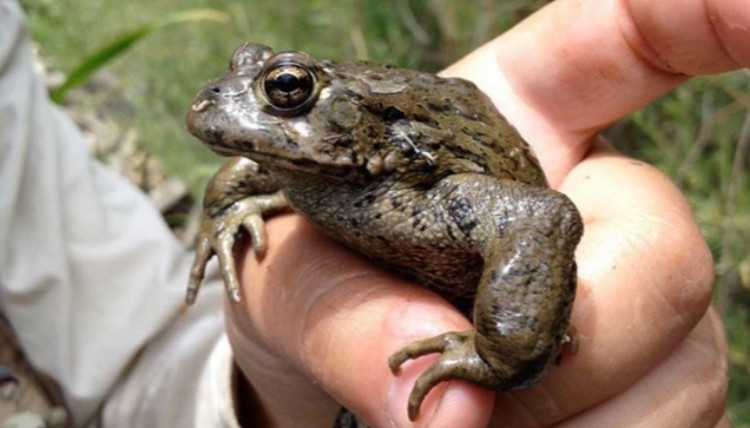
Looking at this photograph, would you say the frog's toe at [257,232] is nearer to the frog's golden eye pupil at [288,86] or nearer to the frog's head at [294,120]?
the frog's head at [294,120]

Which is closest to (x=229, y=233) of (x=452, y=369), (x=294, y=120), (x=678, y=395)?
(x=294, y=120)

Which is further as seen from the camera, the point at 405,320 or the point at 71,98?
the point at 71,98

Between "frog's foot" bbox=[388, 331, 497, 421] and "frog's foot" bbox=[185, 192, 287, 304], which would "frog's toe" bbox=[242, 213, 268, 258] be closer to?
"frog's foot" bbox=[185, 192, 287, 304]

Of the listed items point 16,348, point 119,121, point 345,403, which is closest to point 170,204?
point 119,121

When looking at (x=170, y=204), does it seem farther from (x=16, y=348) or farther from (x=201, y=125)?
(x=201, y=125)

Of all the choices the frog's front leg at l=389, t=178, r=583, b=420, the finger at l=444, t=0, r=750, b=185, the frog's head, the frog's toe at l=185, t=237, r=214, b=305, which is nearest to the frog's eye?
the frog's head

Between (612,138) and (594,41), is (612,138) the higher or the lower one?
the lower one

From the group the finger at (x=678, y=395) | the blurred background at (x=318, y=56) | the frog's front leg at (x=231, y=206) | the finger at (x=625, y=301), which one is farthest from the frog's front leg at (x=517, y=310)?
the blurred background at (x=318, y=56)
